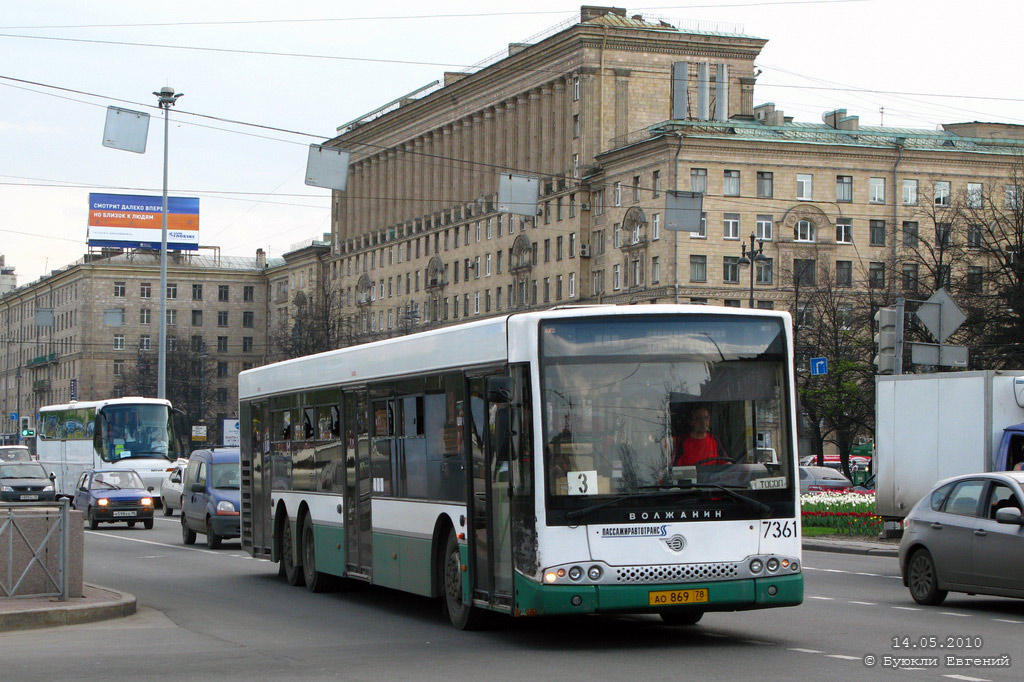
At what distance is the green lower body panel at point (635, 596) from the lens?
41.7 feet

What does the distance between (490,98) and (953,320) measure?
87727mm

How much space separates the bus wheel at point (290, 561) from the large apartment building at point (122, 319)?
131 m

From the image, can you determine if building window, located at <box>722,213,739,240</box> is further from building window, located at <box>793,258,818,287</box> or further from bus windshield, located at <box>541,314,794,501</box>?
bus windshield, located at <box>541,314,794,501</box>

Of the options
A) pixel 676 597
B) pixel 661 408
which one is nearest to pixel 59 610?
pixel 676 597

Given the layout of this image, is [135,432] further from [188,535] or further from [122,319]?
[122,319]

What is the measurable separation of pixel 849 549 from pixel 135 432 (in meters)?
30.5

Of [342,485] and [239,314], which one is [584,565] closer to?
[342,485]

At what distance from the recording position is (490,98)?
366 feet

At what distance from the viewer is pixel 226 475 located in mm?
31594

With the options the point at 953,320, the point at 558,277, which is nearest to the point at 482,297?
the point at 558,277

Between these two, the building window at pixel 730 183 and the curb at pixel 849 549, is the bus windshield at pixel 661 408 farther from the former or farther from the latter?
the building window at pixel 730 183

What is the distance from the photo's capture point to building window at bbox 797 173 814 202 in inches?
3509

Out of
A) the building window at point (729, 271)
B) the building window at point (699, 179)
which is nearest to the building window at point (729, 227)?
the building window at point (729, 271)

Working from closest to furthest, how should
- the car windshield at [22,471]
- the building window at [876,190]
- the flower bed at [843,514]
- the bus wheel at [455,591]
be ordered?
the bus wheel at [455,591], the flower bed at [843,514], the car windshield at [22,471], the building window at [876,190]
